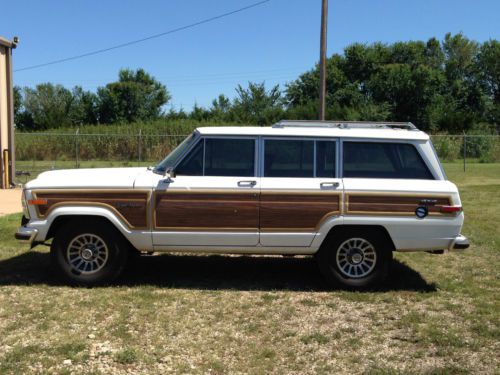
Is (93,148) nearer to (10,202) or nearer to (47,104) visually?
(10,202)

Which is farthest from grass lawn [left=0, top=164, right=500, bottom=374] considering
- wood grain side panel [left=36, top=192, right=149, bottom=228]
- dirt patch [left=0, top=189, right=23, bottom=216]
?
dirt patch [left=0, top=189, right=23, bottom=216]

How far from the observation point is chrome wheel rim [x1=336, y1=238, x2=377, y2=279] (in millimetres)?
6191

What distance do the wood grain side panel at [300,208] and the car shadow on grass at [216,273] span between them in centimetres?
85

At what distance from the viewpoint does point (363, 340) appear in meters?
4.81

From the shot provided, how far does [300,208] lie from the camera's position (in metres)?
6.03

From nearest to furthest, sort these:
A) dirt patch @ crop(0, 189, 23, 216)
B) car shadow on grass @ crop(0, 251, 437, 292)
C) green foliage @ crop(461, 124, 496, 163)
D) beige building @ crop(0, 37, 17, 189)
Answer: car shadow on grass @ crop(0, 251, 437, 292) → dirt patch @ crop(0, 189, 23, 216) → beige building @ crop(0, 37, 17, 189) → green foliage @ crop(461, 124, 496, 163)

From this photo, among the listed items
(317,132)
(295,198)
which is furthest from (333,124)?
(295,198)

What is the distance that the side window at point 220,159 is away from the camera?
6.16 metres

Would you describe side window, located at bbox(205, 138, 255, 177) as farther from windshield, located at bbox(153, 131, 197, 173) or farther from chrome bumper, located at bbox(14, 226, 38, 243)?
chrome bumper, located at bbox(14, 226, 38, 243)

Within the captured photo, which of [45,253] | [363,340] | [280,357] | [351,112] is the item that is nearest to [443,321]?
[363,340]

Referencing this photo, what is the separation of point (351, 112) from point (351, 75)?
1712cm

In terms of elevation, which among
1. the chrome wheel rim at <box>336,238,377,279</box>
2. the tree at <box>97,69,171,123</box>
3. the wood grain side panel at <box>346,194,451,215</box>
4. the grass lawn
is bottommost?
the grass lawn

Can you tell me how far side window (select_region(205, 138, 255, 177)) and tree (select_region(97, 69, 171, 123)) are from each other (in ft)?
195

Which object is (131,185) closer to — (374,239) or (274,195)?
(274,195)
